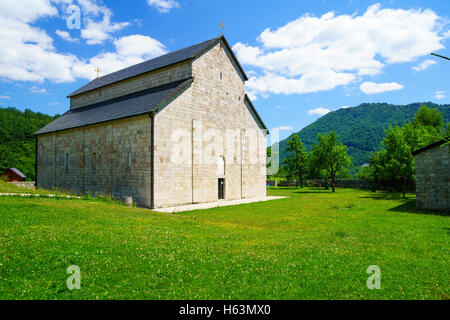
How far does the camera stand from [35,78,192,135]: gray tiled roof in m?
21.0

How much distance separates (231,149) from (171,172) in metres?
7.40

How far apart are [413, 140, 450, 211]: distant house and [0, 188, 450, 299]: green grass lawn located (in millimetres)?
8548

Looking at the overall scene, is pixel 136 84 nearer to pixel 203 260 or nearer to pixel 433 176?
→ pixel 203 260

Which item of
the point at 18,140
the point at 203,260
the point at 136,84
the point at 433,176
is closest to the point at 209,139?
the point at 136,84

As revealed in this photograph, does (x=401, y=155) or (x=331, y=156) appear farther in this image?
(x=331, y=156)

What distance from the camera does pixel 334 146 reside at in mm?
42406

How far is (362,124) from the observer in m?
101

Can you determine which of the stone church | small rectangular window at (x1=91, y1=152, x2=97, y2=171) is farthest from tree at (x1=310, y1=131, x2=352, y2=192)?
small rectangular window at (x1=91, y1=152, x2=97, y2=171)

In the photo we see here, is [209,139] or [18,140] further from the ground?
[18,140]

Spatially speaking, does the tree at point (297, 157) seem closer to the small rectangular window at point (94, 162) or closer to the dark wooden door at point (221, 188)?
the dark wooden door at point (221, 188)

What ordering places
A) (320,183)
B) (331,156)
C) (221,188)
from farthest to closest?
(320,183), (331,156), (221,188)

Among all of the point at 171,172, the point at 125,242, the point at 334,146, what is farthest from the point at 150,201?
the point at 334,146

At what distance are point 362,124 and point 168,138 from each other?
95988mm
